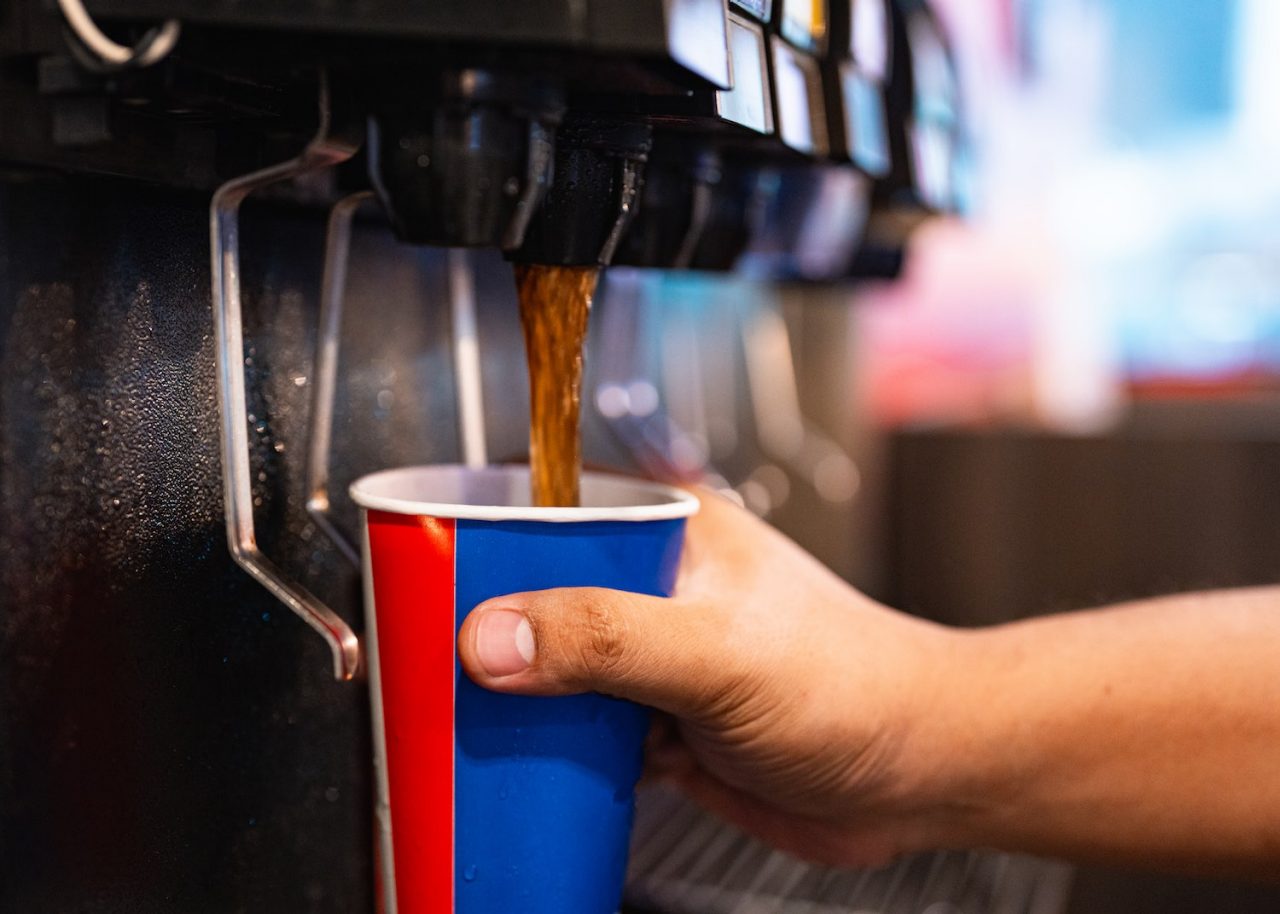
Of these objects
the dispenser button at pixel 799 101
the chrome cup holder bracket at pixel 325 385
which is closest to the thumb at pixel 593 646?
the chrome cup holder bracket at pixel 325 385

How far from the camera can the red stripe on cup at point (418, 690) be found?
1.73 feet

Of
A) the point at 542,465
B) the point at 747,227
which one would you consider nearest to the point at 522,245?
the point at 542,465

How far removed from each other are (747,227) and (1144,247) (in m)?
2.68

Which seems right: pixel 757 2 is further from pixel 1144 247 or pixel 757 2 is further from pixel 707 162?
pixel 1144 247

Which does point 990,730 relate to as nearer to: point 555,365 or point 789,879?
point 789,879

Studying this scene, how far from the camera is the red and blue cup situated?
1.72 feet

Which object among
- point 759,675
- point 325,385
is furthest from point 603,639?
point 325,385

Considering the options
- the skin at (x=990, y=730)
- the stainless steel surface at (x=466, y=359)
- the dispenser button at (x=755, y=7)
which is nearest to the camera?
the dispenser button at (x=755, y=7)

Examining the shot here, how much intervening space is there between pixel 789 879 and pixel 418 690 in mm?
459

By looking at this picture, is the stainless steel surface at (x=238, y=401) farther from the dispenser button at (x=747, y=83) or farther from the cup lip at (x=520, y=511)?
the dispenser button at (x=747, y=83)

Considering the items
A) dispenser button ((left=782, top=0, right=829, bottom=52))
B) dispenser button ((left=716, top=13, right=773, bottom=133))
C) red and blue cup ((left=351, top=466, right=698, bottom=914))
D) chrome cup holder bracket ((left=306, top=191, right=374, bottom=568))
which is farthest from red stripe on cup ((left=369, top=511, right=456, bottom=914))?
dispenser button ((left=782, top=0, right=829, bottom=52))

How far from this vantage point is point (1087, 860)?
32.3 inches

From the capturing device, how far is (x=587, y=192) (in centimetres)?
54

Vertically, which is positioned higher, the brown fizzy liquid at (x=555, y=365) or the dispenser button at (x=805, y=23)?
the dispenser button at (x=805, y=23)
